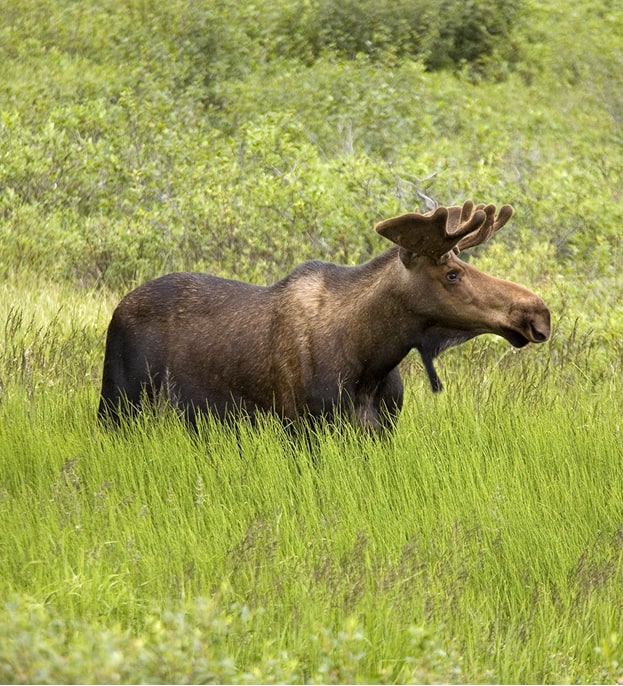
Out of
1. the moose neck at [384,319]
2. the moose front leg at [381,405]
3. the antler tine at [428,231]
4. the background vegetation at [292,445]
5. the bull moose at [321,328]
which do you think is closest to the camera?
the background vegetation at [292,445]

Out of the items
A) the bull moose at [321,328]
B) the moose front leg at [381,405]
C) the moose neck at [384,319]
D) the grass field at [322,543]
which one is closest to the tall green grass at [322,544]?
the grass field at [322,543]

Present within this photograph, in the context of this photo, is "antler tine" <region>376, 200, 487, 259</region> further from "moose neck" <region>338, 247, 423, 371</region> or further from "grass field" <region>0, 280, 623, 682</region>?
"grass field" <region>0, 280, 623, 682</region>

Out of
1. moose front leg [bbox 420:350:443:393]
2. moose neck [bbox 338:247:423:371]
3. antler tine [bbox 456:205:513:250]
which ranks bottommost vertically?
moose front leg [bbox 420:350:443:393]

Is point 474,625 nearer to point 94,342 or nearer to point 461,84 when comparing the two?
point 94,342

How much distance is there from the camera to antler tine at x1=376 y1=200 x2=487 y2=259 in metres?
6.45

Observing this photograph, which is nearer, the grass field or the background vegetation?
the grass field

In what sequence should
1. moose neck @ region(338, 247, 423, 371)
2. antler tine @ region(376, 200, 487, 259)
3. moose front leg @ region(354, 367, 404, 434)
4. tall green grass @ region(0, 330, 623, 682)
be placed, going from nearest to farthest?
1. tall green grass @ region(0, 330, 623, 682)
2. antler tine @ region(376, 200, 487, 259)
3. moose neck @ region(338, 247, 423, 371)
4. moose front leg @ region(354, 367, 404, 434)

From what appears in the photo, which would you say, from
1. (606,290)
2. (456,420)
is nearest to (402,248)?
(456,420)

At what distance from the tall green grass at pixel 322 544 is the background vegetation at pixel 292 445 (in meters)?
0.02

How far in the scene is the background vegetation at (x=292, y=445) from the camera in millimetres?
4820

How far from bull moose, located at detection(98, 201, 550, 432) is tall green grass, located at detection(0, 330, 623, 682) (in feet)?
0.80

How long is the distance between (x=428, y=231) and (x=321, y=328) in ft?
2.78

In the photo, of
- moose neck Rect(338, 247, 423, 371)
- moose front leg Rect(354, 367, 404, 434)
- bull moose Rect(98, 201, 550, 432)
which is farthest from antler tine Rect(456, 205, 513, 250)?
moose front leg Rect(354, 367, 404, 434)

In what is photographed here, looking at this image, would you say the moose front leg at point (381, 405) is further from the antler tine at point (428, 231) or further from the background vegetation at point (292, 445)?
the antler tine at point (428, 231)
